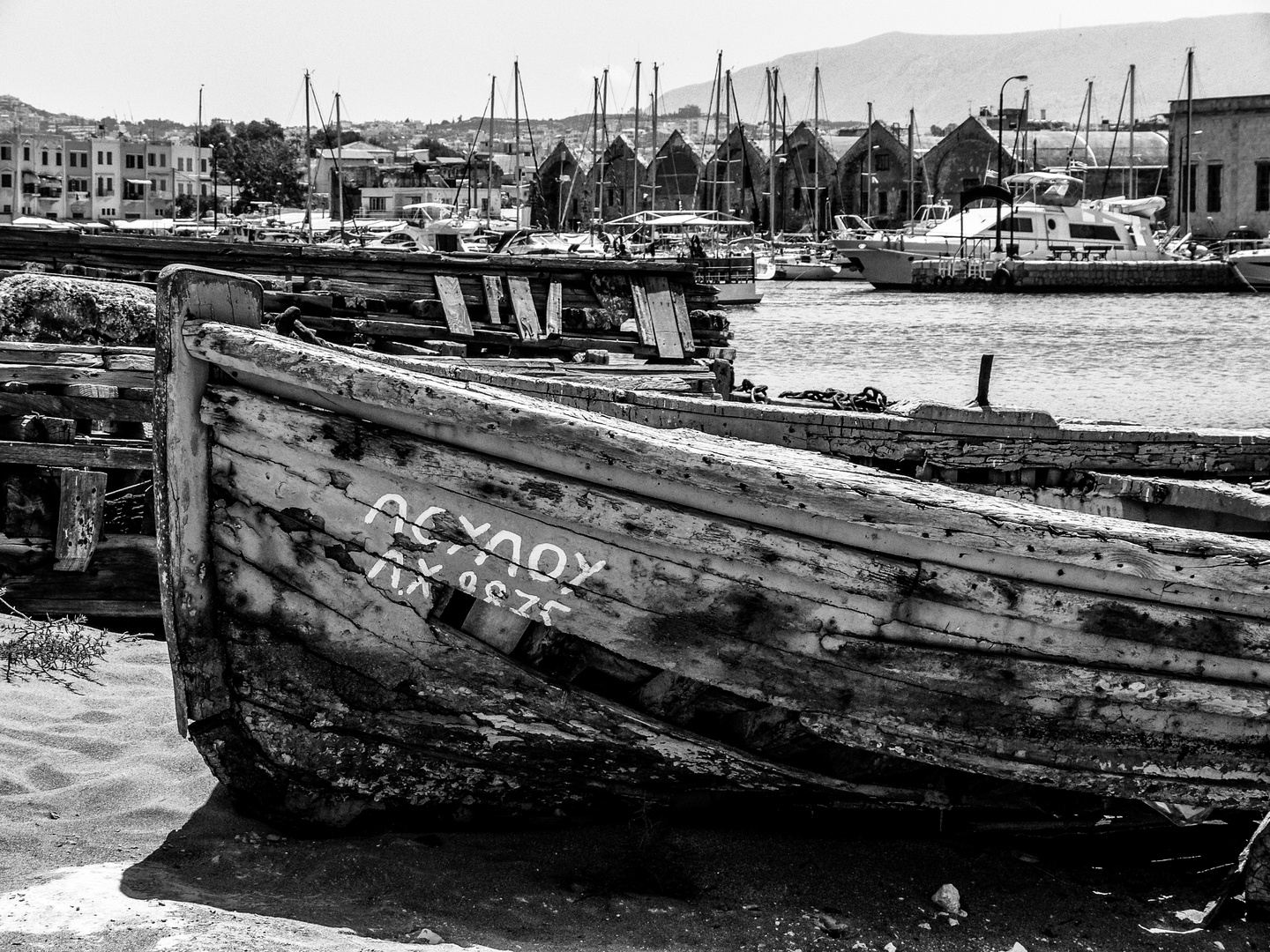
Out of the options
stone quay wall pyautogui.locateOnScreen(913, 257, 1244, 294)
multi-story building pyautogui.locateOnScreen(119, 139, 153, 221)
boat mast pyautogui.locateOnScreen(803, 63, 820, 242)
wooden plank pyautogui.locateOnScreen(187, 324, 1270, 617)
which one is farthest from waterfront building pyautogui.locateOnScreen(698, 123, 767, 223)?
wooden plank pyautogui.locateOnScreen(187, 324, 1270, 617)

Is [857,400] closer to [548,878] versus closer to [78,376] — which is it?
[548,878]

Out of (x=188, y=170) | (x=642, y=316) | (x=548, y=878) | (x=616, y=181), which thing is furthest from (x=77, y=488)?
(x=188, y=170)

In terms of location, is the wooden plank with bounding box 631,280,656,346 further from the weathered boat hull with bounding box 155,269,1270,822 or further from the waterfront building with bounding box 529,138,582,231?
the waterfront building with bounding box 529,138,582,231

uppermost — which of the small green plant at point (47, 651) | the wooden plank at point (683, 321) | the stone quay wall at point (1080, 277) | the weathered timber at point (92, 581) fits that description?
the stone quay wall at point (1080, 277)

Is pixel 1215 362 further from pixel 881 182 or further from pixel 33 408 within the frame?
pixel 881 182

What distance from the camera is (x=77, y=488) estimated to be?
591 cm

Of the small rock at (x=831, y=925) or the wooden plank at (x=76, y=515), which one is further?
the wooden plank at (x=76, y=515)

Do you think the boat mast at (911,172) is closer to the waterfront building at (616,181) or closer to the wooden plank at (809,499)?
the waterfront building at (616,181)

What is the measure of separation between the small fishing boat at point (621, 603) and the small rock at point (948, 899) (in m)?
0.35

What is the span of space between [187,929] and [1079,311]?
1468 inches

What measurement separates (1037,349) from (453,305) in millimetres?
19198

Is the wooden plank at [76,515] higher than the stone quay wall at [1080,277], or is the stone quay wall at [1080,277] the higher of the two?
the stone quay wall at [1080,277]

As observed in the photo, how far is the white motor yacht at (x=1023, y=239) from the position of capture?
45.6m

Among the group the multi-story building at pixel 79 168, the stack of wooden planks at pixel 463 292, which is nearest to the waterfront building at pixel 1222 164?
the stack of wooden planks at pixel 463 292
